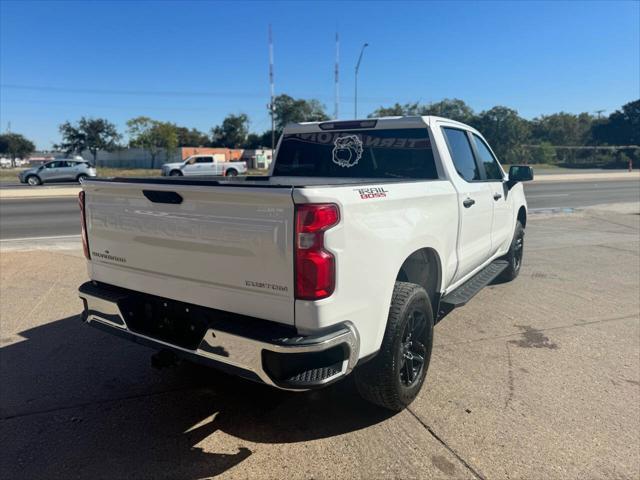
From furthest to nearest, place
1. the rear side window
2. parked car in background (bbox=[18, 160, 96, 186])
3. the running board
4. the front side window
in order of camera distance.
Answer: parked car in background (bbox=[18, 160, 96, 186]), the front side window, the rear side window, the running board

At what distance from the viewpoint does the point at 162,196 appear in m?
2.84

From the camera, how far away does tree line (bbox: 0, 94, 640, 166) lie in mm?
70625

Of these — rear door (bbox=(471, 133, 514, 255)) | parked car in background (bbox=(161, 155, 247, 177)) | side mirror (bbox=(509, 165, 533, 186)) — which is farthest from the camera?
parked car in background (bbox=(161, 155, 247, 177))

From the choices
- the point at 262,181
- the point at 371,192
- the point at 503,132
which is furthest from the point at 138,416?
the point at 503,132

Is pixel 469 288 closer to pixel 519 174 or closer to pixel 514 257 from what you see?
pixel 519 174

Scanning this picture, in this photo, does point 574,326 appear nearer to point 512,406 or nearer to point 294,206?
point 512,406

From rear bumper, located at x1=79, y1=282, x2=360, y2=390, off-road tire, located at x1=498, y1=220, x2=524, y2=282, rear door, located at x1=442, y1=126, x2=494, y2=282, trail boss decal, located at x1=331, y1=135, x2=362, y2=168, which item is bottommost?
off-road tire, located at x1=498, y1=220, x2=524, y2=282

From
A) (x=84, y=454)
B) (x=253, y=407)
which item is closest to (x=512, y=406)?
(x=253, y=407)

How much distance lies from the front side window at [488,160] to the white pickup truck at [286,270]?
123cm

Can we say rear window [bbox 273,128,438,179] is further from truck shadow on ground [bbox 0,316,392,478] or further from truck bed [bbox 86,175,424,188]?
truck shadow on ground [bbox 0,316,392,478]

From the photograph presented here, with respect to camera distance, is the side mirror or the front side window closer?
the front side window

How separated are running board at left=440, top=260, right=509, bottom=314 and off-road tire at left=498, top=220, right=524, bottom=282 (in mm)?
741

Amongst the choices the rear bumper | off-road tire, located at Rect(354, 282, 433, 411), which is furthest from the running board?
A: the rear bumper

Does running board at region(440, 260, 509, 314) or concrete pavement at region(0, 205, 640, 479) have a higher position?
running board at region(440, 260, 509, 314)
